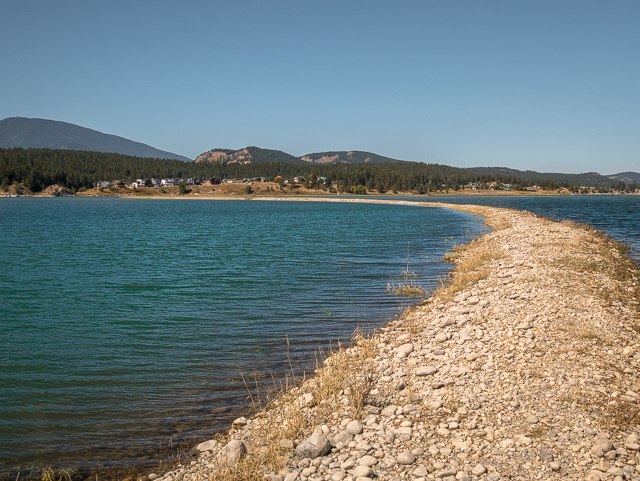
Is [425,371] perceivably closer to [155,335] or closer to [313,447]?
[313,447]

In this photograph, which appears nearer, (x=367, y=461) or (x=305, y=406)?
(x=367, y=461)

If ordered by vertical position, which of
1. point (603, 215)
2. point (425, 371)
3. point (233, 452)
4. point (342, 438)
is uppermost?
point (603, 215)

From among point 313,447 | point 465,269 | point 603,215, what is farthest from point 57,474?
point 603,215

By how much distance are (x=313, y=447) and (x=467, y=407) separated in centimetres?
278

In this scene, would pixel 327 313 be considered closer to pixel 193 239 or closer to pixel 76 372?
pixel 76 372

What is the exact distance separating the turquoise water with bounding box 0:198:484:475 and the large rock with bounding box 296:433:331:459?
234 cm

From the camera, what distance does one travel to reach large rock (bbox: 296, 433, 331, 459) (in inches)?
269

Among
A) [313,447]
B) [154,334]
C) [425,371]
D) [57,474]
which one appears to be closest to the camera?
[313,447]

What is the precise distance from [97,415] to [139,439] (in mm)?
1467

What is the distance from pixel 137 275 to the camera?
80.1 feet

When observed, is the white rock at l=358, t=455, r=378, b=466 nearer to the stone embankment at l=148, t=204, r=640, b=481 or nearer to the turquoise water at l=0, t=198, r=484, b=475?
the stone embankment at l=148, t=204, r=640, b=481

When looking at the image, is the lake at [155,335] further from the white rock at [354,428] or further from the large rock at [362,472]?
the large rock at [362,472]

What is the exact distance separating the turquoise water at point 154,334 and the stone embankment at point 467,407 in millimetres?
1449

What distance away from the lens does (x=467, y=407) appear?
7734 mm
